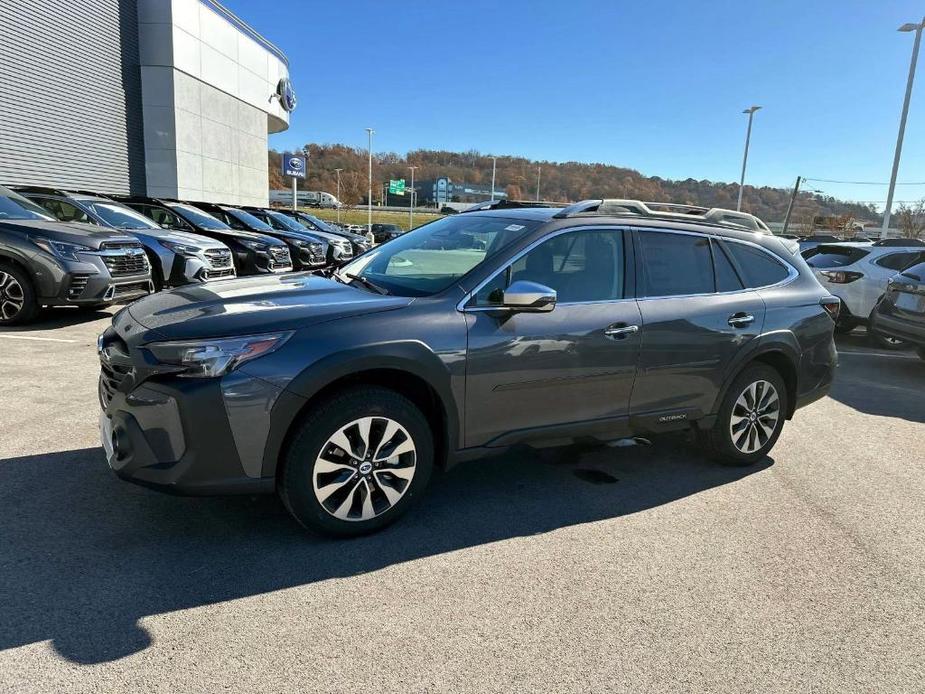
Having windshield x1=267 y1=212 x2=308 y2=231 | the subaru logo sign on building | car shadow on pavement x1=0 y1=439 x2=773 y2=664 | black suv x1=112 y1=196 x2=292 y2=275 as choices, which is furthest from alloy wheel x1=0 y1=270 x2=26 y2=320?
the subaru logo sign on building

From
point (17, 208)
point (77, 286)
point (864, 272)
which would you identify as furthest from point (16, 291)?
point (864, 272)

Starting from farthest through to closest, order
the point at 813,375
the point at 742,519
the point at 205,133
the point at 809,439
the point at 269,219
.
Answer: the point at 205,133
the point at 269,219
the point at 809,439
the point at 813,375
the point at 742,519

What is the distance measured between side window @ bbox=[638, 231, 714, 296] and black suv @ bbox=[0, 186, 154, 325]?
669 cm

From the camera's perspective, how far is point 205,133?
2202 cm

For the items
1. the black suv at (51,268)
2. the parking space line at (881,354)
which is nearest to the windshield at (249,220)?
the black suv at (51,268)

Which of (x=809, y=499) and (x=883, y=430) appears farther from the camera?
(x=883, y=430)

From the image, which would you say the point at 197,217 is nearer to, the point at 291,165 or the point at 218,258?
the point at 218,258

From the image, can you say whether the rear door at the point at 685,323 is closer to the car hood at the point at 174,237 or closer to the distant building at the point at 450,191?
the car hood at the point at 174,237

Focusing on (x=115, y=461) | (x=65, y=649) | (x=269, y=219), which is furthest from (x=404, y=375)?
(x=269, y=219)

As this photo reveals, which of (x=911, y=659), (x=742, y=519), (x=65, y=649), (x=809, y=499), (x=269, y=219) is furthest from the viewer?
(x=269, y=219)

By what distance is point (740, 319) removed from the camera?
4.31 metres

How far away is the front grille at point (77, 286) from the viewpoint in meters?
7.62

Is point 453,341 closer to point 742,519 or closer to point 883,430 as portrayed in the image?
point 742,519

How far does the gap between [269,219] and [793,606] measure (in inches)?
624
